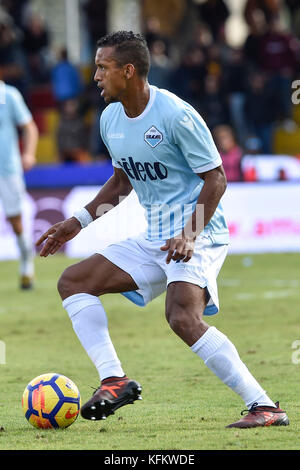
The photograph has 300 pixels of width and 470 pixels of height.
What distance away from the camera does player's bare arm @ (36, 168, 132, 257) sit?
19.7 ft

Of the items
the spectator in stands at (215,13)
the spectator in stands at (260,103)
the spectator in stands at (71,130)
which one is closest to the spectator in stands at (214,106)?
the spectator in stands at (260,103)

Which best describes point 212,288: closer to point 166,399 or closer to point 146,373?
point 166,399

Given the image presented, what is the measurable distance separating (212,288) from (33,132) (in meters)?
6.87

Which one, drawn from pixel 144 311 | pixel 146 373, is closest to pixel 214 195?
pixel 146 373

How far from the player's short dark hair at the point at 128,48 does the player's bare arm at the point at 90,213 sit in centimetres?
73

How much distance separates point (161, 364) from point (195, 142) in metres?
2.75

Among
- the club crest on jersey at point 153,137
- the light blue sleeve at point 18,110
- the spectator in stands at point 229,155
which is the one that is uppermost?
the club crest on jersey at point 153,137

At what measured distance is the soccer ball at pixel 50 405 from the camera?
564cm

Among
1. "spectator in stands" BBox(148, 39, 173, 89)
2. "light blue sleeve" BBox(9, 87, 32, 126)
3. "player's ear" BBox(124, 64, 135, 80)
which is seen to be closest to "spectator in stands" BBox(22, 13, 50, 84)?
"spectator in stands" BBox(148, 39, 173, 89)

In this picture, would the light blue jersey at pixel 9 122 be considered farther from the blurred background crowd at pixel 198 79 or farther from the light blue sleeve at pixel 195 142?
the light blue sleeve at pixel 195 142

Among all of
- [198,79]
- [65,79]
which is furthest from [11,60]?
[198,79]

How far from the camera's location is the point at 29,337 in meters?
9.34

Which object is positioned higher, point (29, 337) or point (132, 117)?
point (132, 117)

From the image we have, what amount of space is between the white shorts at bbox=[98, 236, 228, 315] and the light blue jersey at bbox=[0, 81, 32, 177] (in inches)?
249
